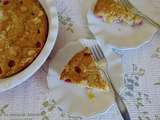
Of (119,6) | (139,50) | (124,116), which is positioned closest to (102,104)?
(124,116)

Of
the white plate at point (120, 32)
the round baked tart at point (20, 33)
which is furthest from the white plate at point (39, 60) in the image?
the white plate at point (120, 32)

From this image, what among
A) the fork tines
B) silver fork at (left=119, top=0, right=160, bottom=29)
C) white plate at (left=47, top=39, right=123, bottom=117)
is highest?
silver fork at (left=119, top=0, right=160, bottom=29)

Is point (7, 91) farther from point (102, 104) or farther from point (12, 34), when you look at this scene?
point (102, 104)

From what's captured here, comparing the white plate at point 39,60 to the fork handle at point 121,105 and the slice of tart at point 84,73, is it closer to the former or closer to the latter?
the slice of tart at point 84,73

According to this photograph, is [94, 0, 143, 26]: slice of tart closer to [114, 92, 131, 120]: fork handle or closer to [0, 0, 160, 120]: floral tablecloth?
[0, 0, 160, 120]: floral tablecloth

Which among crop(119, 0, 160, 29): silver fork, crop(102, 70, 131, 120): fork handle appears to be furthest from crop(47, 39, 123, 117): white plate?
crop(119, 0, 160, 29): silver fork

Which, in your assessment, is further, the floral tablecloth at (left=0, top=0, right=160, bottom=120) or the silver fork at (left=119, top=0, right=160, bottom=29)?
the silver fork at (left=119, top=0, right=160, bottom=29)
